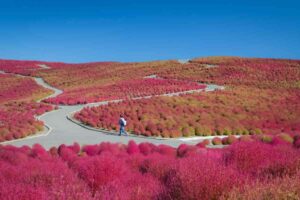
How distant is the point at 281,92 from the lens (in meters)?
51.1

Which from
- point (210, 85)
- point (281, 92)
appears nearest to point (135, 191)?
point (281, 92)

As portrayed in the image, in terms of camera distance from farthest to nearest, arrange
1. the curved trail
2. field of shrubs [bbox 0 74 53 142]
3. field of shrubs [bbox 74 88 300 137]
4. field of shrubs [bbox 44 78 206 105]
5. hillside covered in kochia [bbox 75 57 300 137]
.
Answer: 1. field of shrubs [bbox 44 78 206 105]
2. hillside covered in kochia [bbox 75 57 300 137]
3. field of shrubs [bbox 74 88 300 137]
4. field of shrubs [bbox 0 74 53 142]
5. the curved trail

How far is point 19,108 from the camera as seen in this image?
1622 inches

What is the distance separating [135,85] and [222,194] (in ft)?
166

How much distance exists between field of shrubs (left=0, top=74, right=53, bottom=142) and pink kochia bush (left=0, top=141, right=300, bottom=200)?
42.1 ft

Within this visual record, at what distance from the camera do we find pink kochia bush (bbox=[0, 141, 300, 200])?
6293mm

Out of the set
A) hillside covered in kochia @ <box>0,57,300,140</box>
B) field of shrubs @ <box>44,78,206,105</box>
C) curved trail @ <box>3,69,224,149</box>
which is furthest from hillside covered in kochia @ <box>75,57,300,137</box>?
field of shrubs @ <box>44,78,206,105</box>

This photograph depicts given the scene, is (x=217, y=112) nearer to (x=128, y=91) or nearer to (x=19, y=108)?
(x=128, y=91)

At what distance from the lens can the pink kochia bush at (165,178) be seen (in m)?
6.29

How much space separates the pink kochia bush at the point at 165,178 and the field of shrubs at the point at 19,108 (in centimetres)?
1283

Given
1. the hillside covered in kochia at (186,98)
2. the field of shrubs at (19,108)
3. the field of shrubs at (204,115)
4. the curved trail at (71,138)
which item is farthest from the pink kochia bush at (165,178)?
the hillside covered in kochia at (186,98)

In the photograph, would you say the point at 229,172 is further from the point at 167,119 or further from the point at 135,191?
the point at 167,119

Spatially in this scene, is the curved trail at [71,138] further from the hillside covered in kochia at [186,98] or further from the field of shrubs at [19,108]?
the hillside covered in kochia at [186,98]

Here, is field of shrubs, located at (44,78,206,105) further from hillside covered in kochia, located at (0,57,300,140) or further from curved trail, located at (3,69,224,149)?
curved trail, located at (3,69,224,149)
